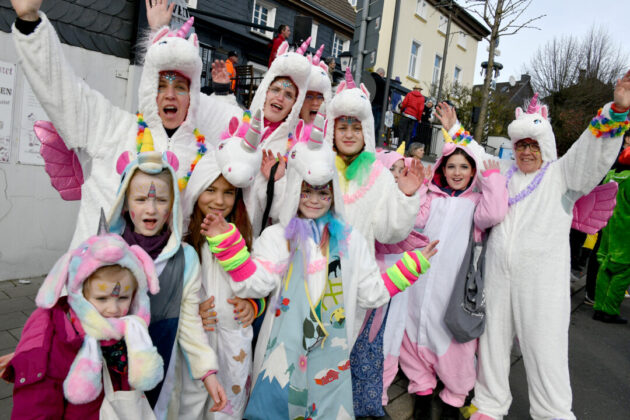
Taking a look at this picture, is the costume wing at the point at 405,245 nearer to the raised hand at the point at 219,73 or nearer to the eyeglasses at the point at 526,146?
the eyeglasses at the point at 526,146

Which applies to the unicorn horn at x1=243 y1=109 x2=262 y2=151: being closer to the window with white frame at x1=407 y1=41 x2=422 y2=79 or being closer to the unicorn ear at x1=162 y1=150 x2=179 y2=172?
the unicorn ear at x1=162 y1=150 x2=179 y2=172

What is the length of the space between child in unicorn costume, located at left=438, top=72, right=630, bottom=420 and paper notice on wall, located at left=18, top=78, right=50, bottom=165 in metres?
4.48

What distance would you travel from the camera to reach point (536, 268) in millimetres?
2748

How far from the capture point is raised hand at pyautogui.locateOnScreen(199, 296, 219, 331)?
1.97m

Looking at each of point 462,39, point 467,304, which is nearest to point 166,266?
point 467,304

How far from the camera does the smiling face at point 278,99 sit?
2.79 meters

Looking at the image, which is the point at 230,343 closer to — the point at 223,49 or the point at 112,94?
the point at 112,94

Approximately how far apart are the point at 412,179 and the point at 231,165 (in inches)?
41.2

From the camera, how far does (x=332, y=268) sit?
7.28 feet

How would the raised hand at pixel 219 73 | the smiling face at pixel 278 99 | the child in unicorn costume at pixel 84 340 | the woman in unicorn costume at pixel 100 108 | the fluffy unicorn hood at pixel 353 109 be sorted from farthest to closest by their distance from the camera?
the raised hand at pixel 219 73 → the smiling face at pixel 278 99 → the fluffy unicorn hood at pixel 353 109 → the woman in unicorn costume at pixel 100 108 → the child in unicorn costume at pixel 84 340

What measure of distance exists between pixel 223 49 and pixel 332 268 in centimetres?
1260

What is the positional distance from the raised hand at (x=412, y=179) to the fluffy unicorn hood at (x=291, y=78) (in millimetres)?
798

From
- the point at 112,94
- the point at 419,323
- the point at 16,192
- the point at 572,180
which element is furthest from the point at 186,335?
the point at 112,94

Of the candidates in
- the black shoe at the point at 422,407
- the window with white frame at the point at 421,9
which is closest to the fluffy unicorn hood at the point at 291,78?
the black shoe at the point at 422,407
